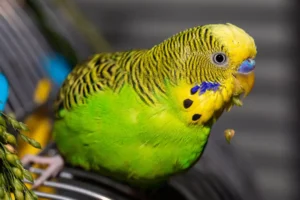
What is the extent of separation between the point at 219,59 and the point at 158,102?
0.14 m

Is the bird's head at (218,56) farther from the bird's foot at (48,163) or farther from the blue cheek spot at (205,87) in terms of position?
the bird's foot at (48,163)

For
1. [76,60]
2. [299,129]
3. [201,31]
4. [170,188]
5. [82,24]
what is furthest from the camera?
[299,129]

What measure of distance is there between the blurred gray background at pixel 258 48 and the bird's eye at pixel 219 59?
1.66m

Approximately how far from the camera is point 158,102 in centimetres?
100

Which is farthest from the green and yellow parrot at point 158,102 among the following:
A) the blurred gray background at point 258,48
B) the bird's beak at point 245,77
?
the blurred gray background at point 258,48

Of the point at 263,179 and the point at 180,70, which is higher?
the point at 180,70

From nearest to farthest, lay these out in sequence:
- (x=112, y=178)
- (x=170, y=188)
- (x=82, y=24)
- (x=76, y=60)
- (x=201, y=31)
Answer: (x=201, y=31) → (x=112, y=178) → (x=170, y=188) → (x=76, y=60) → (x=82, y=24)

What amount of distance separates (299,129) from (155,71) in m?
1.68

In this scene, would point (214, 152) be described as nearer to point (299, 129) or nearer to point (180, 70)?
point (180, 70)

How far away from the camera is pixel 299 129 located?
8.34 ft

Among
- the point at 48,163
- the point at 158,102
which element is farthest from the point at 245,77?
the point at 48,163

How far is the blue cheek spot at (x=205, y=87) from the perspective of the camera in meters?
0.96

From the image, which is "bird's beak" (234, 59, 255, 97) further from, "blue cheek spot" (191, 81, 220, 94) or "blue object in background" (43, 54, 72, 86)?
"blue object in background" (43, 54, 72, 86)

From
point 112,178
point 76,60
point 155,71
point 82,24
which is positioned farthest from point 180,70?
point 82,24
